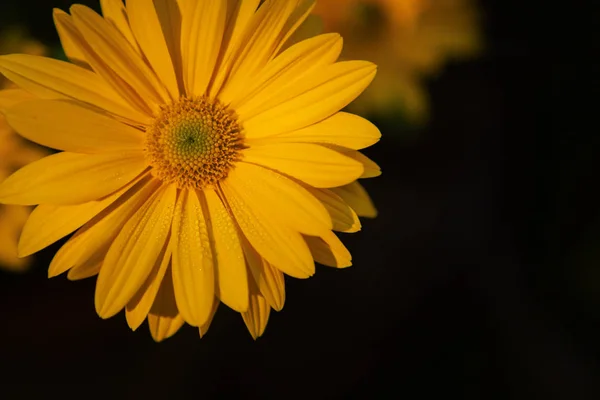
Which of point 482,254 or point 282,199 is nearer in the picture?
point 282,199

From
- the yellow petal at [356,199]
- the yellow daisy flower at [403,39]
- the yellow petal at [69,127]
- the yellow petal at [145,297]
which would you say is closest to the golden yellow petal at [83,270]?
the yellow petal at [145,297]

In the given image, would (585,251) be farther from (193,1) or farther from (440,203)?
(193,1)

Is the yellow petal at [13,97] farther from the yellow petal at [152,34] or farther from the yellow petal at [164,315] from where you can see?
the yellow petal at [164,315]

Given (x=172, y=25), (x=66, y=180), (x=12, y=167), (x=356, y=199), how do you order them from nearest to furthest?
(x=66, y=180) → (x=172, y=25) → (x=356, y=199) → (x=12, y=167)

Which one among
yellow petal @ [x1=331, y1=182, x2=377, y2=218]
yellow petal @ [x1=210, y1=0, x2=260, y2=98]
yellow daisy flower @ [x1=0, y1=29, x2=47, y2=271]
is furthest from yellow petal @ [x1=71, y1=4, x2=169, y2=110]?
yellow daisy flower @ [x1=0, y1=29, x2=47, y2=271]

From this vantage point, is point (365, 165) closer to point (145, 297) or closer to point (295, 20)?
point (295, 20)

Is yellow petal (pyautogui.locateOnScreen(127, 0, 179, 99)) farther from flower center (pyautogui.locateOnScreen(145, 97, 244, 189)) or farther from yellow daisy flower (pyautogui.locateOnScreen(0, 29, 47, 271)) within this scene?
yellow daisy flower (pyautogui.locateOnScreen(0, 29, 47, 271))

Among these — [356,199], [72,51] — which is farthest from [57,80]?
[356,199]
